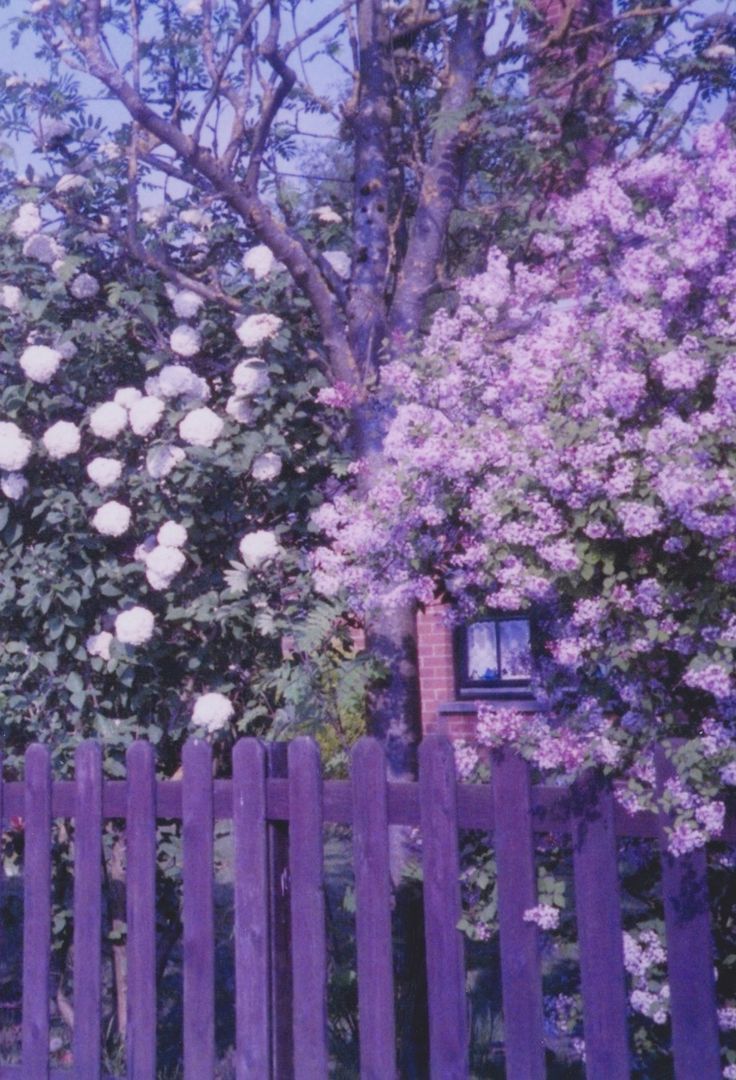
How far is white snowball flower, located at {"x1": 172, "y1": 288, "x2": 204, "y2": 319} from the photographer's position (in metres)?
4.51

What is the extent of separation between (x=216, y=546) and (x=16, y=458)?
2.51 feet

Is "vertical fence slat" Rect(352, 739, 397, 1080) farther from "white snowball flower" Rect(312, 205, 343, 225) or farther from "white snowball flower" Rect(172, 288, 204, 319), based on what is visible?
"white snowball flower" Rect(312, 205, 343, 225)

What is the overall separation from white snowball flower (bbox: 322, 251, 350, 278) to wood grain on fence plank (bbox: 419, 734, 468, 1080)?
2186mm

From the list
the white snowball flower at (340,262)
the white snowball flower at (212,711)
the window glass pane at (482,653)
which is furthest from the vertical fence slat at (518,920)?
the window glass pane at (482,653)

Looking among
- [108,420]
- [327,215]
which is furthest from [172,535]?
[327,215]

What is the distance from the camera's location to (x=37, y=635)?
457 centimetres

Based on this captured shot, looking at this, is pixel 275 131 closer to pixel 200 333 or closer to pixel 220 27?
pixel 220 27

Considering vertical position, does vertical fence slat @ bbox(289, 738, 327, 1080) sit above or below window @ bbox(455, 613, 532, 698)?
below

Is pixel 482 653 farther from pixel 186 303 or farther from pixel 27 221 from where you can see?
pixel 27 221

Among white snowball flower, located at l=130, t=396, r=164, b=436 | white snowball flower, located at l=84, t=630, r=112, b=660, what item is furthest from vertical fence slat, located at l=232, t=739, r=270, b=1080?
white snowball flower, located at l=130, t=396, r=164, b=436

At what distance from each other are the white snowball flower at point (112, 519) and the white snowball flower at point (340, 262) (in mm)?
1247

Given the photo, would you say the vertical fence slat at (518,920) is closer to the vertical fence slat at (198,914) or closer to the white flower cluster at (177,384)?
the vertical fence slat at (198,914)

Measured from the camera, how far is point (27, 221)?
458cm

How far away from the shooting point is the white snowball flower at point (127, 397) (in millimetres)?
4379
